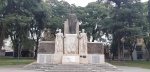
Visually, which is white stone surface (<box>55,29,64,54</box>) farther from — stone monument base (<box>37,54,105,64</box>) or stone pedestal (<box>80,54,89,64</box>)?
stone pedestal (<box>80,54,89,64</box>)

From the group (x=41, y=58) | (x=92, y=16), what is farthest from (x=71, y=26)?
(x=92, y=16)

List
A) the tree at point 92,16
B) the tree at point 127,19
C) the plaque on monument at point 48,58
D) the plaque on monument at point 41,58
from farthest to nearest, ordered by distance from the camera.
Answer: the tree at point 92,16, the tree at point 127,19, the plaque on monument at point 41,58, the plaque on monument at point 48,58

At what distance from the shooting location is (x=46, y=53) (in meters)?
25.4

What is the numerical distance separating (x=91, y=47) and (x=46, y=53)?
489 cm

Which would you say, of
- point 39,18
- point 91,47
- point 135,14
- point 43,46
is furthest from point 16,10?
point 135,14

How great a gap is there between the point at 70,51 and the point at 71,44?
75cm

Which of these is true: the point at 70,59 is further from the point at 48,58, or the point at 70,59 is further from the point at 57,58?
the point at 48,58

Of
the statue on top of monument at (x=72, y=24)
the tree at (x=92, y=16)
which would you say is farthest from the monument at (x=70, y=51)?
the tree at (x=92, y=16)

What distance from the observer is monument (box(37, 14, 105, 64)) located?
79.8ft

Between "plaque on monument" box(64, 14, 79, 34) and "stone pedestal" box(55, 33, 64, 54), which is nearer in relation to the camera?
"stone pedestal" box(55, 33, 64, 54)

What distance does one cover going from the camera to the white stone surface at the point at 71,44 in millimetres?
24578

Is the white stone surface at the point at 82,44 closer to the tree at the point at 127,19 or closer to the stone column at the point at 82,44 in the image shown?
the stone column at the point at 82,44

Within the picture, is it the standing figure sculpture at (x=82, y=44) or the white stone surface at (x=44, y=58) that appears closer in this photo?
the standing figure sculpture at (x=82, y=44)

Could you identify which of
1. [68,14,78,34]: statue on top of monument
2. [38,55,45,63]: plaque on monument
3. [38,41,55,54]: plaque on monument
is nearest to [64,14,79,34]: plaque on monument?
[68,14,78,34]: statue on top of monument
